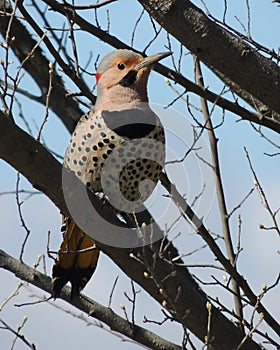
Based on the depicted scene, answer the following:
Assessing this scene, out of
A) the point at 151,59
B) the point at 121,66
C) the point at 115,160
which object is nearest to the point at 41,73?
the point at 121,66

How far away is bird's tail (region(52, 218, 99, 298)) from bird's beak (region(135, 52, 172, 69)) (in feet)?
3.16

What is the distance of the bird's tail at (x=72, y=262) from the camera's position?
13.0 feet

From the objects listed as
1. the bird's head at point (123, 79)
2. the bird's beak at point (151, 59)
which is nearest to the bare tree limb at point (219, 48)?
the bird's beak at point (151, 59)

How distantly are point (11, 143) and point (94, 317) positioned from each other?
4.43 feet

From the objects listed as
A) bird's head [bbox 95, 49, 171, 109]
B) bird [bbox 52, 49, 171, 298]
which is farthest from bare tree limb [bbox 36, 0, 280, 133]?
bird's head [bbox 95, 49, 171, 109]

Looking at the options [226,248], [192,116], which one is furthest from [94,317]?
[192,116]

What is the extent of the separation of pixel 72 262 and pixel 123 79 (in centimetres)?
109

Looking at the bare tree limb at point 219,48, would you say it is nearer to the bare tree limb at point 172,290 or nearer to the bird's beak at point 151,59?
the bare tree limb at point 172,290

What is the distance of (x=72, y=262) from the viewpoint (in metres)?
4.04

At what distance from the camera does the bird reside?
4.02m

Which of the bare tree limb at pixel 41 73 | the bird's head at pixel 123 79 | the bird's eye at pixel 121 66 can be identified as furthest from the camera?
the bare tree limb at pixel 41 73

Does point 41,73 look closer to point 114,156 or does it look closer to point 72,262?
point 114,156

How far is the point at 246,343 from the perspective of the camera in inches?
130

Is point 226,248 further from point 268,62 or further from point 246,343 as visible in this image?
point 268,62
